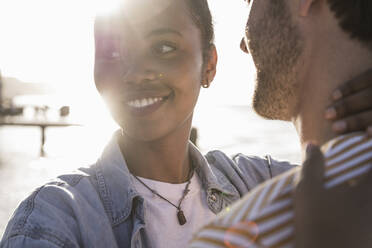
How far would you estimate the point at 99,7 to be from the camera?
252 centimetres

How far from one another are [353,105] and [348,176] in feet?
1.22

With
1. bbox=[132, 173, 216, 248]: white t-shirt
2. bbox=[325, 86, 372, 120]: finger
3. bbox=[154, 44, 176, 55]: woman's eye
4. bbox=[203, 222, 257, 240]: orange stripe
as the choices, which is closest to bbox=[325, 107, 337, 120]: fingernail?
bbox=[325, 86, 372, 120]: finger

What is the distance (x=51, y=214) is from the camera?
171 centimetres

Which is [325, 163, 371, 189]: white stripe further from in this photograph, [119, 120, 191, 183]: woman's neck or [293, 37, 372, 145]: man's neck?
[119, 120, 191, 183]: woman's neck

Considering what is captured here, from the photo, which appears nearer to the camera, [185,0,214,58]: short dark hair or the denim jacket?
the denim jacket

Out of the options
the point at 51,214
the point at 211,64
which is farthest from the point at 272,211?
the point at 211,64

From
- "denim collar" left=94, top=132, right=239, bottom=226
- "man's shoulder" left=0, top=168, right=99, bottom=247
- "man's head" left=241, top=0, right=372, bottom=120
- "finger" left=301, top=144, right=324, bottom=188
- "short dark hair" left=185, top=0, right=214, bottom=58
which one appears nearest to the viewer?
"finger" left=301, top=144, right=324, bottom=188

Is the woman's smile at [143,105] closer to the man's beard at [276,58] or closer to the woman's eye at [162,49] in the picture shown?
the woman's eye at [162,49]

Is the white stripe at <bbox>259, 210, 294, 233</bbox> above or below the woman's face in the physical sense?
below

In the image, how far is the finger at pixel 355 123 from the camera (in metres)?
1.20

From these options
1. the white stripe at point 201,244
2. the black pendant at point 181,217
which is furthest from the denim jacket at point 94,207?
the white stripe at point 201,244

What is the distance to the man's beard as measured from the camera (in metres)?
1.52

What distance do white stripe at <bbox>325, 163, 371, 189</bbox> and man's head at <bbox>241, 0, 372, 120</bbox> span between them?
20.3 inches

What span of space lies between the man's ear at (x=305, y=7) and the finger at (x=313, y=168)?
65 cm
